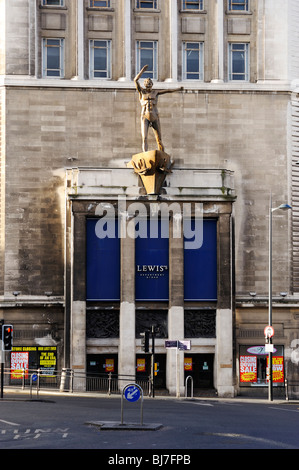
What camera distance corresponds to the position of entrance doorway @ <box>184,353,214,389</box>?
51.9 metres

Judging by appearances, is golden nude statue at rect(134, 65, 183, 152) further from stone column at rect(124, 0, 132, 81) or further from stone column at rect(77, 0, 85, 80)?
stone column at rect(77, 0, 85, 80)

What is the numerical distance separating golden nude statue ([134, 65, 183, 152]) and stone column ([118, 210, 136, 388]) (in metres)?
4.90

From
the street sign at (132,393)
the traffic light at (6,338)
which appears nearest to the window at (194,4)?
the traffic light at (6,338)

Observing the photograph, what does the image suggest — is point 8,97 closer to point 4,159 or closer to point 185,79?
point 4,159

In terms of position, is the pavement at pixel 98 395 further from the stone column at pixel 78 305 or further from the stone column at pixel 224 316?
the stone column at pixel 78 305

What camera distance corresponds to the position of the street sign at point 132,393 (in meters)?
28.1

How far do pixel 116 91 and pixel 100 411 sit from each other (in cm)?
2512

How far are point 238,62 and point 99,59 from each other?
343 inches

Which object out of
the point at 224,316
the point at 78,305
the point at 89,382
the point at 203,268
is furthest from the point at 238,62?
the point at 89,382

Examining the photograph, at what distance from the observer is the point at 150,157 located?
168 ft

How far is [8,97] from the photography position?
54531 millimetres

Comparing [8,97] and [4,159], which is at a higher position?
[8,97]
